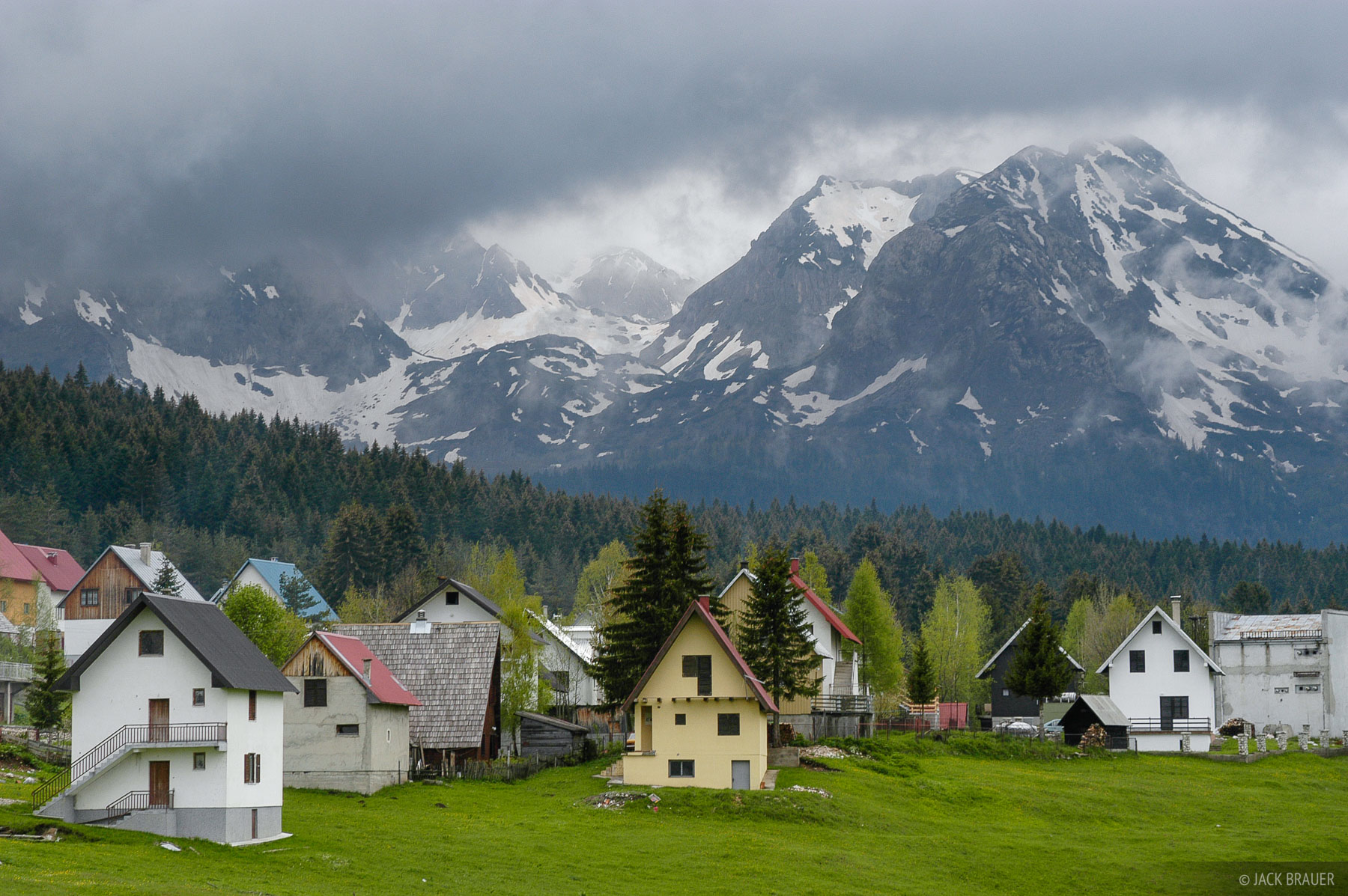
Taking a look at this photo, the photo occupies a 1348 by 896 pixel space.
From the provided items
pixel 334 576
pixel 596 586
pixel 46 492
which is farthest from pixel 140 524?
pixel 596 586

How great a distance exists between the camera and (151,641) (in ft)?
175

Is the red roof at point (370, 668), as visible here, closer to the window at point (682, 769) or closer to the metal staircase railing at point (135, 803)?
the window at point (682, 769)

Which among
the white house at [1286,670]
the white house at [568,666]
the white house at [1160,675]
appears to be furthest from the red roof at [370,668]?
the white house at [1286,670]

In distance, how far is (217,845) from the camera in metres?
49.3

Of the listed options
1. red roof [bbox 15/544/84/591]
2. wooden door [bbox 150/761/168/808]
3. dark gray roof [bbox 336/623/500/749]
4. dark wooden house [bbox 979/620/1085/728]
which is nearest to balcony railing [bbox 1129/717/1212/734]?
dark wooden house [bbox 979/620/1085/728]

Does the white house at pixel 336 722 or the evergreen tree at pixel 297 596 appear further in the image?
the evergreen tree at pixel 297 596

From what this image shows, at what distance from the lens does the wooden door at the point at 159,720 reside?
52.1 metres

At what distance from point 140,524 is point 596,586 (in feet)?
191

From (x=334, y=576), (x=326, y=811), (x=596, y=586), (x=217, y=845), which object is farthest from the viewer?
(x=334, y=576)

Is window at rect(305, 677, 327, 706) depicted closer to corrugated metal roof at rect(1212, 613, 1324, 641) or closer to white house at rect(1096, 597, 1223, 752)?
white house at rect(1096, 597, 1223, 752)

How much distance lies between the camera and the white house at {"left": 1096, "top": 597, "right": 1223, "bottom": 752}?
317 ft

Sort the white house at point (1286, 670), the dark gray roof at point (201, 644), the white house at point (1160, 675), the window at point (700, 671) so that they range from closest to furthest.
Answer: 1. the dark gray roof at point (201, 644)
2. the window at point (700, 671)
3. the white house at point (1160, 675)
4. the white house at point (1286, 670)

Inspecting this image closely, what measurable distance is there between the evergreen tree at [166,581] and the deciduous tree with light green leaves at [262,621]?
22.9 metres

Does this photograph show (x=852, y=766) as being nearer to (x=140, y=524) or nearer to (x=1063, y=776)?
(x=1063, y=776)
